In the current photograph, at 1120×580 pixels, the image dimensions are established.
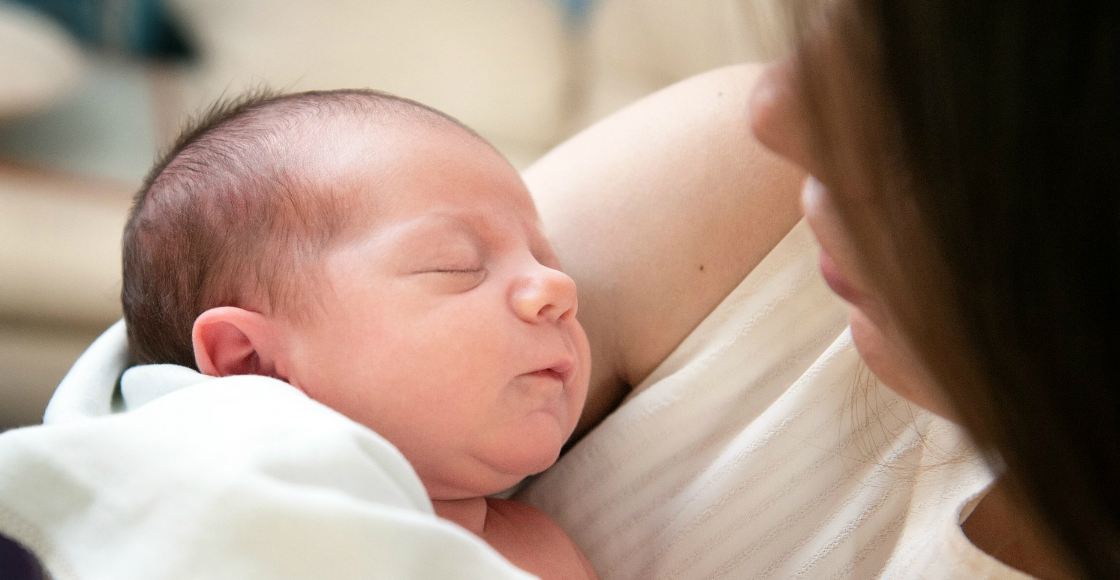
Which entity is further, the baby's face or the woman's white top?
the baby's face

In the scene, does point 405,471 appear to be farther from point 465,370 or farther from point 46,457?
point 46,457

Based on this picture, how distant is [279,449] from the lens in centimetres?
48

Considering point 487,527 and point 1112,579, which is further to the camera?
point 487,527

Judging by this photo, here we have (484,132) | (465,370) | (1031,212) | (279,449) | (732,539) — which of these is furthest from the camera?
(484,132)

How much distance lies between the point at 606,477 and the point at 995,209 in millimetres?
474

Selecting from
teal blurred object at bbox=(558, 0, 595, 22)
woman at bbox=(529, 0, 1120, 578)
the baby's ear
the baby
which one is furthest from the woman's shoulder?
teal blurred object at bbox=(558, 0, 595, 22)

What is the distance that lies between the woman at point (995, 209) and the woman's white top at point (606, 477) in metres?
0.20

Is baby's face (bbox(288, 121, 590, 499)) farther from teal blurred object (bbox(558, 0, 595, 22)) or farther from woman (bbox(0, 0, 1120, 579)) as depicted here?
teal blurred object (bbox(558, 0, 595, 22))

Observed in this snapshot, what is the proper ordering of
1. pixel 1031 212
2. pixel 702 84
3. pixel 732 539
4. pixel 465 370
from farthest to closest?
pixel 702 84 < pixel 732 539 < pixel 465 370 < pixel 1031 212

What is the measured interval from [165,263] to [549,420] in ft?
1.18

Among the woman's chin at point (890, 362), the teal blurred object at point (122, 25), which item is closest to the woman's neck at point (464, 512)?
the woman's chin at point (890, 362)

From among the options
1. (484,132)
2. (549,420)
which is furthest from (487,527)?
(484,132)

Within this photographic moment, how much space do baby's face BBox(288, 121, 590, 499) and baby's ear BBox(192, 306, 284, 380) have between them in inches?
0.9

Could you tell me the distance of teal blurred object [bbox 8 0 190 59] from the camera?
1.63 m
